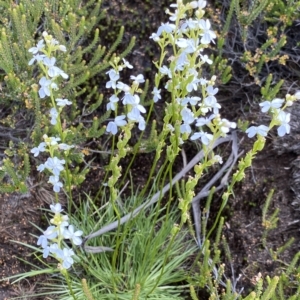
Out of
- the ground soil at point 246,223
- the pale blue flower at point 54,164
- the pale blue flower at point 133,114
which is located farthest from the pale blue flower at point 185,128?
the ground soil at point 246,223

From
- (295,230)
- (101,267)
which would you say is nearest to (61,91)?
(101,267)

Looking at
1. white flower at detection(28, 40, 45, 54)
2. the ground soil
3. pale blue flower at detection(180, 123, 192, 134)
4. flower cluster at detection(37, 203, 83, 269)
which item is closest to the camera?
flower cluster at detection(37, 203, 83, 269)

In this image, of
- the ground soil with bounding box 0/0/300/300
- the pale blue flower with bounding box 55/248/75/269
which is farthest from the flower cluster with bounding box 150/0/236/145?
the ground soil with bounding box 0/0/300/300

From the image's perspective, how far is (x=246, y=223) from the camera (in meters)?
2.54

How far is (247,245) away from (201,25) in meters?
1.35

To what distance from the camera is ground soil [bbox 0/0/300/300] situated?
2.39m

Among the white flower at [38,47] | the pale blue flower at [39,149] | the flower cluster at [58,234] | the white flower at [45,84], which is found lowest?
the flower cluster at [58,234]

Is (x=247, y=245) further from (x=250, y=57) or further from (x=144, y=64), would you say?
(x=144, y=64)

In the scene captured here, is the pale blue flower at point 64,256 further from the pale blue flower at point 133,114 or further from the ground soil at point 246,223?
the ground soil at point 246,223

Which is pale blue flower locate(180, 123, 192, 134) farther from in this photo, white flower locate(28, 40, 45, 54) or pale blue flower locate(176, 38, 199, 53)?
white flower locate(28, 40, 45, 54)

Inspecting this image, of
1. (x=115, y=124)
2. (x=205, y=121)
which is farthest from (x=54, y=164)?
(x=205, y=121)

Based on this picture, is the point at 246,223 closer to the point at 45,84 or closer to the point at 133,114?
the point at 133,114

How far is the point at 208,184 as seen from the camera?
2584mm

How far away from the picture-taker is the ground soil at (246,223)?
2.39 m
